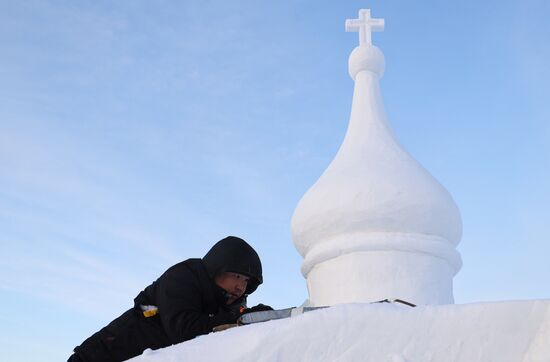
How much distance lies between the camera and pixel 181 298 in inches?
132

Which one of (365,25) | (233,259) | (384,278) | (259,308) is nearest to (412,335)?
(259,308)

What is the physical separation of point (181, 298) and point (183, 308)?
0.19 ft

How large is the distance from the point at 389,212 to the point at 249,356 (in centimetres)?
351

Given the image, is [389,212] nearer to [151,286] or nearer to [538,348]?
[151,286]

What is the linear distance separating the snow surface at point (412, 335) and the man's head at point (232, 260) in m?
0.94

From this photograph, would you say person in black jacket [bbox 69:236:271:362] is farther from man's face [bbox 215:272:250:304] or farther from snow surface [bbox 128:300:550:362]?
snow surface [bbox 128:300:550:362]

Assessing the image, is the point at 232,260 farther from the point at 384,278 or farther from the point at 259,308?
the point at 384,278

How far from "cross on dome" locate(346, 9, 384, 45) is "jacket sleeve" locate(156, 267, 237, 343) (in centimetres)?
498

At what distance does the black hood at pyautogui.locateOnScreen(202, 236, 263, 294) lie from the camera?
11.6 feet

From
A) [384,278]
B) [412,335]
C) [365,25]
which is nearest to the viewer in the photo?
[412,335]

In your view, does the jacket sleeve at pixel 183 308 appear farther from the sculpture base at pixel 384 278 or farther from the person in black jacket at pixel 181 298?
the sculpture base at pixel 384 278

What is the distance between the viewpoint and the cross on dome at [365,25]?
300 inches

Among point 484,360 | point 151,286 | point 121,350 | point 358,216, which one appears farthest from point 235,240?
point 358,216

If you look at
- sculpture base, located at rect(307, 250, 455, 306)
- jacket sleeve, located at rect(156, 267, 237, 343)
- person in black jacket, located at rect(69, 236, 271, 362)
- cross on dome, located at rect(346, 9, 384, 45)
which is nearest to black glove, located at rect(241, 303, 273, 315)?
person in black jacket, located at rect(69, 236, 271, 362)
